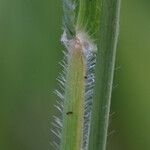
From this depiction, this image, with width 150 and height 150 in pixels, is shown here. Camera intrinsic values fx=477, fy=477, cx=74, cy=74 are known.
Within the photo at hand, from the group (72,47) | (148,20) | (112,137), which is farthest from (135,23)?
(72,47)

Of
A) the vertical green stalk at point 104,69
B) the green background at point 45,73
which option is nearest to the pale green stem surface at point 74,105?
the vertical green stalk at point 104,69

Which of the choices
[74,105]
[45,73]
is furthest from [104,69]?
[45,73]

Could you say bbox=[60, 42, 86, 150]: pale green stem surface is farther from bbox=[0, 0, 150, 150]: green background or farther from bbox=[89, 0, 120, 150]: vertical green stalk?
bbox=[0, 0, 150, 150]: green background

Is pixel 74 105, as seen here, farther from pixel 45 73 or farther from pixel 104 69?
pixel 45 73

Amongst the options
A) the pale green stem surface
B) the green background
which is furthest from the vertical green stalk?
the green background

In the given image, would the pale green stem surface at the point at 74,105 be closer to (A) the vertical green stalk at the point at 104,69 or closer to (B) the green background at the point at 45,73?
(A) the vertical green stalk at the point at 104,69

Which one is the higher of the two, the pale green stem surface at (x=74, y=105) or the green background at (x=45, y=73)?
the green background at (x=45, y=73)
